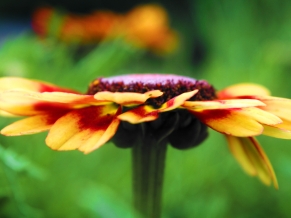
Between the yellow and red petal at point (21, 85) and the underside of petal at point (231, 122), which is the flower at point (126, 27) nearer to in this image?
the yellow and red petal at point (21, 85)

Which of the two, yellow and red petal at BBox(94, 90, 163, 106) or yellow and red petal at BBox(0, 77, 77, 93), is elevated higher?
yellow and red petal at BBox(0, 77, 77, 93)

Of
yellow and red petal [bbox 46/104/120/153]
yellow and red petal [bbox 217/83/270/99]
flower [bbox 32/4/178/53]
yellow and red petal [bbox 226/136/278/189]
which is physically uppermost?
flower [bbox 32/4/178/53]

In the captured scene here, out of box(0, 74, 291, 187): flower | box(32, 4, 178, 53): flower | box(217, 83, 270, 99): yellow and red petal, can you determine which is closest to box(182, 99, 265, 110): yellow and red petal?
box(0, 74, 291, 187): flower

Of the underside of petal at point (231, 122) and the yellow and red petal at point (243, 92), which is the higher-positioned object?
the yellow and red petal at point (243, 92)

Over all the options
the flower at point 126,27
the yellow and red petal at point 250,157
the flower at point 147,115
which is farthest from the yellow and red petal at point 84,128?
the flower at point 126,27

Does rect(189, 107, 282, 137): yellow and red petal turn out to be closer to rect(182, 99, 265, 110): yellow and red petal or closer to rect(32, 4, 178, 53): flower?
rect(182, 99, 265, 110): yellow and red petal

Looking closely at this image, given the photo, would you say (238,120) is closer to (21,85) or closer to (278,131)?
(278,131)
